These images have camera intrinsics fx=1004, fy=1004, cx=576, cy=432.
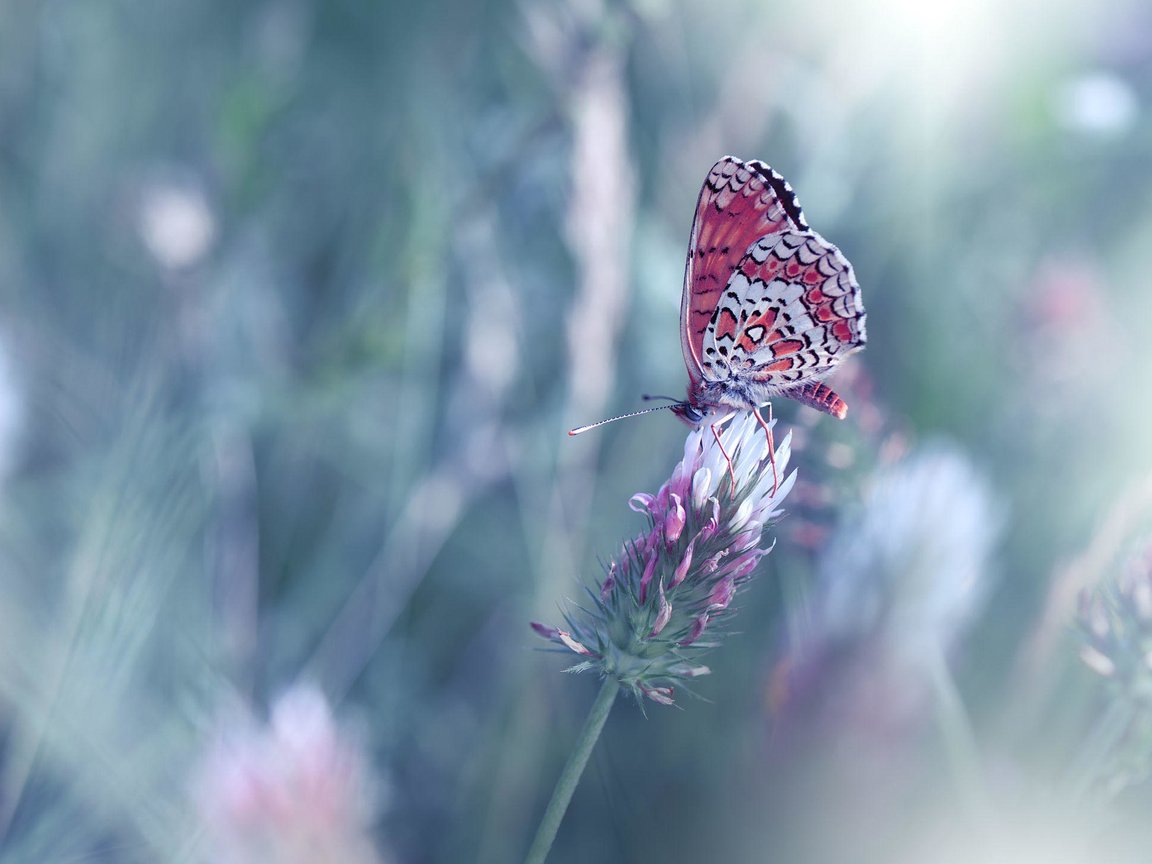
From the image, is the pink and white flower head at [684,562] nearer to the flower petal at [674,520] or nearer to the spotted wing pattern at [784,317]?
the flower petal at [674,520]

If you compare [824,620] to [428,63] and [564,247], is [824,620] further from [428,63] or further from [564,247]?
[428,63]

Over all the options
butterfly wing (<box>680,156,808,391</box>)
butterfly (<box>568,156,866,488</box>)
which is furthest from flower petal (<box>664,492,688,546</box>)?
butterfly wing (<box>680,156,808,391</box>)

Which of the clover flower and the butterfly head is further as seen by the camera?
the butterfly head

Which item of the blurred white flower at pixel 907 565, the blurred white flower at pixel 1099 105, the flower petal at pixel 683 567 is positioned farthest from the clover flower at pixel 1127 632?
the blurred white flower at pixel 1099 105

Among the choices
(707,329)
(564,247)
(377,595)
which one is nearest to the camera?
(707,329)

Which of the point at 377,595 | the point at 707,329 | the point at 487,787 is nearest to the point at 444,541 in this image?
the point at 377,595

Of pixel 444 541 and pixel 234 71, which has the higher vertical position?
pixel 234 71

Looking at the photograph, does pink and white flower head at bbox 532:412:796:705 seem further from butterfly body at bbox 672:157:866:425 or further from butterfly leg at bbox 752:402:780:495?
butterfly body at bbox 672:157:866:425
